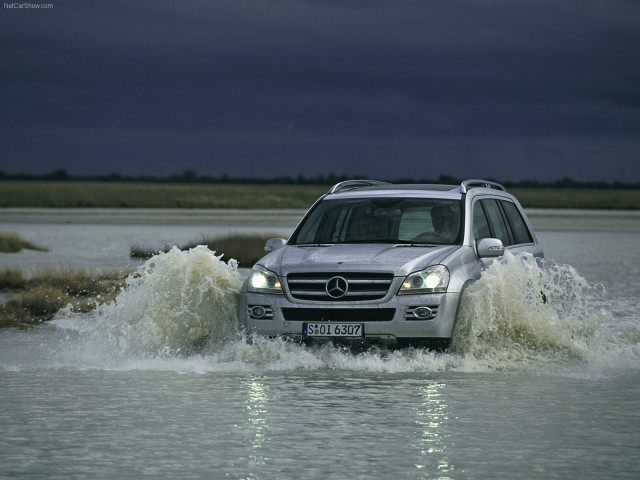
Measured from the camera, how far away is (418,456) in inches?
284

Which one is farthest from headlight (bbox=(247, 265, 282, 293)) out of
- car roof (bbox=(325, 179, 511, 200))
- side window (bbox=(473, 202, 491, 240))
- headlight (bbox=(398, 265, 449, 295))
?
side window (bbox=(473, 202, 491, 240))

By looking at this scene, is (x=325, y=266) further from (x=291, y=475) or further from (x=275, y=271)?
(x=291, y=475)

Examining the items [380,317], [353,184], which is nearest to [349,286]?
[380,317]

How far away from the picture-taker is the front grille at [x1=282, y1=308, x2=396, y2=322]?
11023 mm

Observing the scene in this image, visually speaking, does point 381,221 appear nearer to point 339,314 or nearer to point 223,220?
point 339,314

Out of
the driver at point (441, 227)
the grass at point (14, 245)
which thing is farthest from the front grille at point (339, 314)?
the grass at point (14, 245)

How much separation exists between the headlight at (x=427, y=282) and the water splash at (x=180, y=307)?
224 cm

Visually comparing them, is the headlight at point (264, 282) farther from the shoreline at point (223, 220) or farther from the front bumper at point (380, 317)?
the shoreline at point (223, 220)

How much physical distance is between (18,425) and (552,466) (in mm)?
3703

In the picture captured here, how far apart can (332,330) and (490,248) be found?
6.13 ft

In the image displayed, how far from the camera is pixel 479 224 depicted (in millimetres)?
12664

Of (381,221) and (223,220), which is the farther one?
(223,220)

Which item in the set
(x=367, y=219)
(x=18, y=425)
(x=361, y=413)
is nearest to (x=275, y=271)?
(x=367, y=219)

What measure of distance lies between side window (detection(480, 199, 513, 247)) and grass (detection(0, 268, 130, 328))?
21.6 feet
